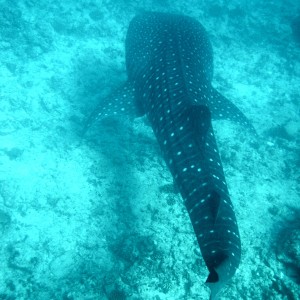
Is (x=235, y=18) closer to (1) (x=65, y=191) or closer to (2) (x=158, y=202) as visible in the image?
(2) (x=158, y=202)

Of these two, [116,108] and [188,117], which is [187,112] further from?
[116,108]

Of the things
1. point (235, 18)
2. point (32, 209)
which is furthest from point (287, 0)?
point (32, 209)

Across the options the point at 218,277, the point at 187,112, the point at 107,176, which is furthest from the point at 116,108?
the point at 218,277

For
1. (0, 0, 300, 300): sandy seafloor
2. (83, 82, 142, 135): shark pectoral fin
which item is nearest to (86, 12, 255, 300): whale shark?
(83, 82, 142, 135): shark pectoral fin

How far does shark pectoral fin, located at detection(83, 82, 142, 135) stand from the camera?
6055mm

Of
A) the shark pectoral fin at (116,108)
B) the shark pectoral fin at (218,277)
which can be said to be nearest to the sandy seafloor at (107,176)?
the shark pectoral fin at (116,108)

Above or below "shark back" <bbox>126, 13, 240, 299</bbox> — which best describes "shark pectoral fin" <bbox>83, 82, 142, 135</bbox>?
below

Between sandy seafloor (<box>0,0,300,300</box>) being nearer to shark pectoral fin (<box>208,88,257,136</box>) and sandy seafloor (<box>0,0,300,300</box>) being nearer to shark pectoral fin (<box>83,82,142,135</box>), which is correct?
shark pectoral fin (<box>83,82,142,135</box>)

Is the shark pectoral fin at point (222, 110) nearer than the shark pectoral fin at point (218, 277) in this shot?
No

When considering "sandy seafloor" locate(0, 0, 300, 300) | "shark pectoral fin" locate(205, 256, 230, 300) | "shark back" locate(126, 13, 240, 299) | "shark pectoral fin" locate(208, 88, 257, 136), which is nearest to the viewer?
"shark pectoral fin" locate(205, 256, 230, 300)

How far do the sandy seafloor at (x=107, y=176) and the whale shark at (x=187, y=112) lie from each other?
115 cm

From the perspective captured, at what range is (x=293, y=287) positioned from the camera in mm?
4824

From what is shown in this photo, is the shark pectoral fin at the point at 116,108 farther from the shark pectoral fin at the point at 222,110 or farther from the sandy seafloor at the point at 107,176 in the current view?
the shark pectoral fin at the point at 222,110

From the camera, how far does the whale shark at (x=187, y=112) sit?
3.23 metres
